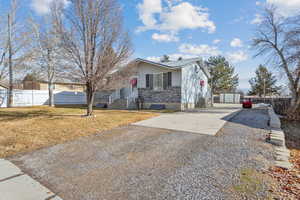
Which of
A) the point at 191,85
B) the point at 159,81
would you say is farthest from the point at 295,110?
the point at 159,81

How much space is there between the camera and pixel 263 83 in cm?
3478

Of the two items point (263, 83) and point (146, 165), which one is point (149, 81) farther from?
point (263, 83)

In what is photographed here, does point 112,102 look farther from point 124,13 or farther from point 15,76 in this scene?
point 15,76

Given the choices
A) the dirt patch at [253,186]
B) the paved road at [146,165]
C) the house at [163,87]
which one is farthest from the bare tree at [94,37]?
the dirt patch at [253,186]

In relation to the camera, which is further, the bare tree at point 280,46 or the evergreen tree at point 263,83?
the evergreen tree at point 263,83

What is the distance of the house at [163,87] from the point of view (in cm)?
1292

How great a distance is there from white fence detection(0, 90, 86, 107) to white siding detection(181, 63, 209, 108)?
15210 millimetres

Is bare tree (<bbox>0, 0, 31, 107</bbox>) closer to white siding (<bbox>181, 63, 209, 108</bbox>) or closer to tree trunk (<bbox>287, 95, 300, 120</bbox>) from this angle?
white siding (<bbox>181, 63, 209, 108</bbox>)

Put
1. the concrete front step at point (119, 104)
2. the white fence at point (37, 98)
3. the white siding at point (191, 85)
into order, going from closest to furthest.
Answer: the white siding at point (191, 85) < the concrete front step at point (119, 104) < the white fence at point (37, 98)

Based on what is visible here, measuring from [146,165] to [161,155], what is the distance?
0.61 meters

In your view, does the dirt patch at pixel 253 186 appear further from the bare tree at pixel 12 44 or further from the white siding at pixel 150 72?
the bare tree at pixel 12 44

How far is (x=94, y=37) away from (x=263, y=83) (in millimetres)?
40587

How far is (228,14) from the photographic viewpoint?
32.9 feet

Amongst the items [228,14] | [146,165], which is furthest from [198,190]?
[228,14]
